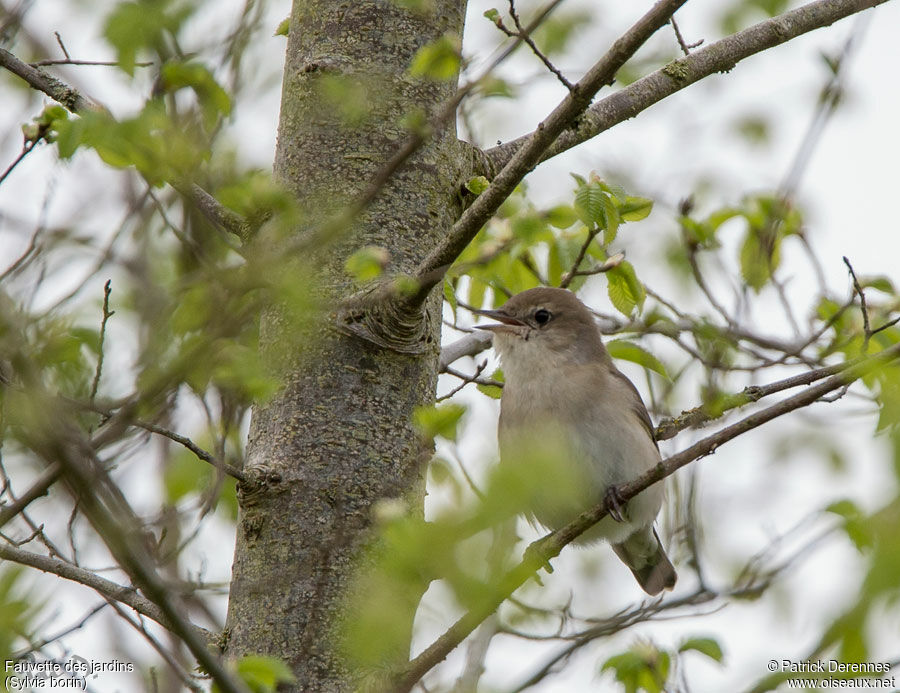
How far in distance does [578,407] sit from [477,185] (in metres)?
1.59

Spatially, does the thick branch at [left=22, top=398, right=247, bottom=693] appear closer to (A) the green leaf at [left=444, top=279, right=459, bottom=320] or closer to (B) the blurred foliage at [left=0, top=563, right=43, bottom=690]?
(B) the blurred foliage at [left=0, top=563, right=43, bottom=690]

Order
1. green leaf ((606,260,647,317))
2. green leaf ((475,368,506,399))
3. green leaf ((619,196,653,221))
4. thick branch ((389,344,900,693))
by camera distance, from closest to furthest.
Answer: thick branch ((389,344,900,693)), green leaf ((619,196,653,221)), green leaf ((606,260,647,317)), green leaf ((475,368,506,399))

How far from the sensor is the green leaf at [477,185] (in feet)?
12.6

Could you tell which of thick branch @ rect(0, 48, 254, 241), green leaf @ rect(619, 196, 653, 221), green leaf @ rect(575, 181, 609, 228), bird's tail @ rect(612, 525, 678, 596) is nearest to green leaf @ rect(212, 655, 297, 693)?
thick branch @ rect(0, 48, 254, 241)

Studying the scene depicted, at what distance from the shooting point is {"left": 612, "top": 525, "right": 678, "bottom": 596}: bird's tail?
18.7 feet

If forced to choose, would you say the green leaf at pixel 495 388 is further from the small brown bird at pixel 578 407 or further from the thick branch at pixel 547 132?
the thick branch at pixel 547 132

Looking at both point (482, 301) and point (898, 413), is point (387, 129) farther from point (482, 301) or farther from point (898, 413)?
point (898, 413)

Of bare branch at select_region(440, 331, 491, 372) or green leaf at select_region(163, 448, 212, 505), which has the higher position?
bare branch at select_region(440, 331, 491, 372)

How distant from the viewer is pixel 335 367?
11.6 feet

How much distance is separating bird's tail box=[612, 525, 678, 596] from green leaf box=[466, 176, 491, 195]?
2.58 meters

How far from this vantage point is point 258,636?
3229 millimetres

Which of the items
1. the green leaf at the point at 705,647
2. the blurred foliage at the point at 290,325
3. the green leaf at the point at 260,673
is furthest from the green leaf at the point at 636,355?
the green leaf at the point at 260,673

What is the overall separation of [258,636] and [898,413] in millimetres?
2062

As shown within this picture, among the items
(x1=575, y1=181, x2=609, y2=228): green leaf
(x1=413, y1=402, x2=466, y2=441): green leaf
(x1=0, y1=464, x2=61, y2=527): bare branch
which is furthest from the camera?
(x1=575, y1=181, x2=609, y2=228): green leaf
